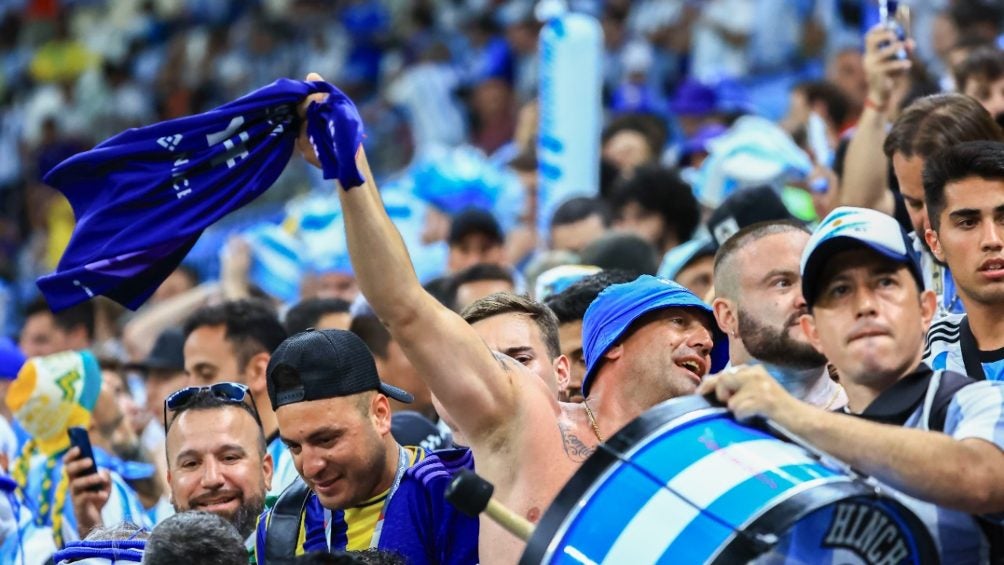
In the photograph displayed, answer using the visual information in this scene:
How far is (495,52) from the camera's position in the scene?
592 inches

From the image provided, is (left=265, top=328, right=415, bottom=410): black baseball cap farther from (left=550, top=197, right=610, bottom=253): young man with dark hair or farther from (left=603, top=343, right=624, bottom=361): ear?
(left=550, top=197, right=610, bottom=253): young man with dark hair

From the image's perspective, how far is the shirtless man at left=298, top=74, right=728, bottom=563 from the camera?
4027mm

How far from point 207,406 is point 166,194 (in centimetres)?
117

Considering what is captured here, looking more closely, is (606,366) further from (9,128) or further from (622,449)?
(9,128)

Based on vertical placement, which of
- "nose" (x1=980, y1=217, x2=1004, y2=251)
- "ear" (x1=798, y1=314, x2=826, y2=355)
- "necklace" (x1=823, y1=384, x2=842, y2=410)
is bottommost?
"necklace" (x1=823, y1=384, x2=842, y2=410)

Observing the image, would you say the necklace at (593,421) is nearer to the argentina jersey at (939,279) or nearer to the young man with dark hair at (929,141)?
the young man with dark hair at (929,141)

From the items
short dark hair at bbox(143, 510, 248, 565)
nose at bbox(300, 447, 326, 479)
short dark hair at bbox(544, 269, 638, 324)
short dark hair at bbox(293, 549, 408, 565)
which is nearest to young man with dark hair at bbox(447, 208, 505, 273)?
short dark hair at bbox(544, 269, 638, 324)

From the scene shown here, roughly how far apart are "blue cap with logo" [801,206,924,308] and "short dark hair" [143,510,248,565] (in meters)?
1.45

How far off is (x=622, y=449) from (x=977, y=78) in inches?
164

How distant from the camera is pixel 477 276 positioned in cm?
729

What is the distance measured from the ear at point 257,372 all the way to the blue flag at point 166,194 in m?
2.29

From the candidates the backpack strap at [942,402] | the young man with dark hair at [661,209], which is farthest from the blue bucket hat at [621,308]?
the young man with dark hair at [661,209]

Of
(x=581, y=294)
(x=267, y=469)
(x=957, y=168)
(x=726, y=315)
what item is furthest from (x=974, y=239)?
(x=267, y=469)

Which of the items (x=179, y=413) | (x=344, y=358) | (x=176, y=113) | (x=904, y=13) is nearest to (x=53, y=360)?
(x=179, y=413)
